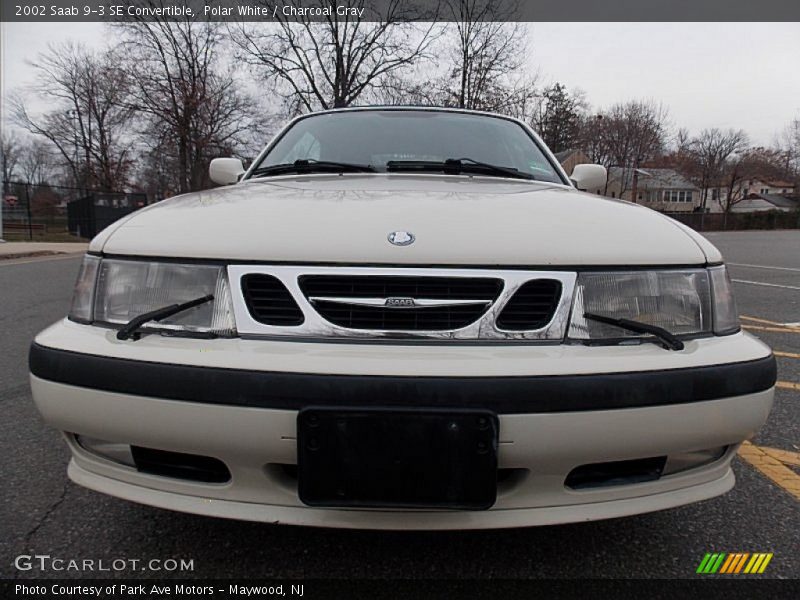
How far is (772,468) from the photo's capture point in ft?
7.17

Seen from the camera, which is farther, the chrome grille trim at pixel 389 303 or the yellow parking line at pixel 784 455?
the yellow parking line at pixel 784 455

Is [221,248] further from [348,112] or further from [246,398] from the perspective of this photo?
[348,112]

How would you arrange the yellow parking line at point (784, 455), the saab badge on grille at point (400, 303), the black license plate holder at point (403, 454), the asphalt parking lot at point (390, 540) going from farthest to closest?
1. the yellow parking line at point (784, 455)
2. the asphalt parking lot at point (390, 540)
3. the saab badge on grille at point (400, 303)
4. the black license plate holder at point (403, 454)

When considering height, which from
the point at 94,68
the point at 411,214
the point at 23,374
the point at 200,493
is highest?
the point at 94,68

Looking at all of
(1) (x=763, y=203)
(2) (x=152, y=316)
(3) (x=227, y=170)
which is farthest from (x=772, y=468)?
(1) (x=763, y=203)

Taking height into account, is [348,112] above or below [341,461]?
above

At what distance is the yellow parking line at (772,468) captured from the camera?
79.7 inches

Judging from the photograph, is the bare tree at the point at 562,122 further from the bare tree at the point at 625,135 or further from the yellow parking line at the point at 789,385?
the yellow parking line at the point at 789,385

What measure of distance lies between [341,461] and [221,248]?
25.4 inches

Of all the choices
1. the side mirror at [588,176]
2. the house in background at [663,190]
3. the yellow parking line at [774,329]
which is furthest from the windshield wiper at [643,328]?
the house in background at [663,190]

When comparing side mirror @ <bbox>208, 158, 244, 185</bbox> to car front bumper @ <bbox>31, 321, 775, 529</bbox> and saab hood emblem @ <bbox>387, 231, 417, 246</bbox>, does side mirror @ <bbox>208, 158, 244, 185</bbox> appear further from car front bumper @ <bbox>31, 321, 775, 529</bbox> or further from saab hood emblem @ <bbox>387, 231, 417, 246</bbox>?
saab hood emblem @ <bbox>387, 231, 417, 246</bbox>

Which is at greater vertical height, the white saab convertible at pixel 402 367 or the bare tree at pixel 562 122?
the bare tree at pixel 562 122

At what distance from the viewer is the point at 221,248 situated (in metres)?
1.38

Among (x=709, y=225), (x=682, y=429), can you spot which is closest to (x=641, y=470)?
(x=682, y=429)
